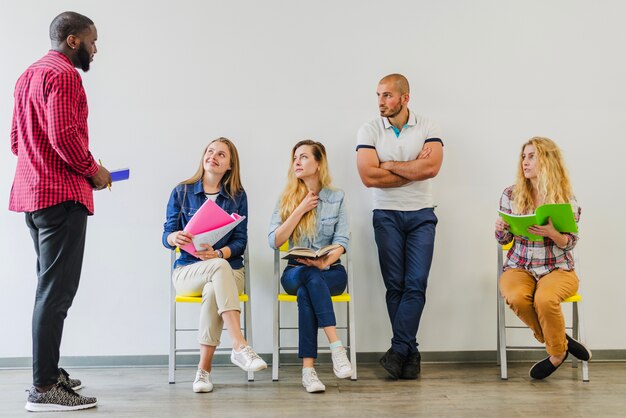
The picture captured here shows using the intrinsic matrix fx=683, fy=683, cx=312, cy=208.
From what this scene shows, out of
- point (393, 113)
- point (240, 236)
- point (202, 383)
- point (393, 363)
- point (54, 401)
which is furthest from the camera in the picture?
point (393, 113)

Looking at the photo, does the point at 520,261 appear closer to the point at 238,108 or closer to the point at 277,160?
the point at 277,160

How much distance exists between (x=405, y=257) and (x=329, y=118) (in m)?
0.92

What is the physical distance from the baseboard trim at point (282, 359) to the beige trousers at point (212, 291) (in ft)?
2.10

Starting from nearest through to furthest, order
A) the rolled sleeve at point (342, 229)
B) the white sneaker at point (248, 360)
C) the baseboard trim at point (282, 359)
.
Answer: the white sneaker at point (248, 360)
the rolled sleeve at point (342, 229)
the baseboard trim at point (282, 359)

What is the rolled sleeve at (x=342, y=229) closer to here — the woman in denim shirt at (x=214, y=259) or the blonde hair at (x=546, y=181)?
the woman in denim shirt at (x=214, y=259)

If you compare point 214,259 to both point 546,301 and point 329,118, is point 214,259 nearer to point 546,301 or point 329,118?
point 329,118

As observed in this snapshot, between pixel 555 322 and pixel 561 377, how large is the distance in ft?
1.34

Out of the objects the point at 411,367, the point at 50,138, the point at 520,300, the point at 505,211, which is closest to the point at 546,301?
the point at 520,300

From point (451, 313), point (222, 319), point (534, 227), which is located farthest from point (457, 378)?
point (222, 319)

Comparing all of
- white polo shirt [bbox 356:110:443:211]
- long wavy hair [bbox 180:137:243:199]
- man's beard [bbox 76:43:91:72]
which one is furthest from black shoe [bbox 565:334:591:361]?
man's beard [bbox 76:43:91:72]

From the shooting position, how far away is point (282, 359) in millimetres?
3928

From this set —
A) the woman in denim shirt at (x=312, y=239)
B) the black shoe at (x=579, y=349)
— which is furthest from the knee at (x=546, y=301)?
the woman in denim shirt at (x=312, y=239)

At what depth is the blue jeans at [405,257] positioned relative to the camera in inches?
143

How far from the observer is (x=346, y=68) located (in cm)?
398
